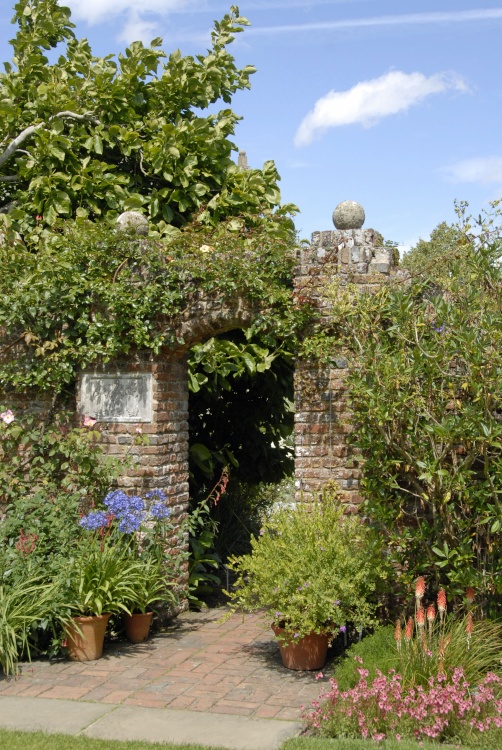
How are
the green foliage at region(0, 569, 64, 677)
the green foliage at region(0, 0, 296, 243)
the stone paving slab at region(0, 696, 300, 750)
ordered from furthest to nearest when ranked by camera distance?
the green foliage at region(0, 0, 296, 243), the green foliage at region(0, 569, 64, 677), the stone paving slab at region(0, 696, 300, 750)

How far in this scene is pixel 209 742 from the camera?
15.0ft

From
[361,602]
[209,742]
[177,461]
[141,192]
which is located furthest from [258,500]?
[209,742]

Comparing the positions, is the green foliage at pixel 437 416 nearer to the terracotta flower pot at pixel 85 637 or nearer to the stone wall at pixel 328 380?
the stone wall at pixel 328 380

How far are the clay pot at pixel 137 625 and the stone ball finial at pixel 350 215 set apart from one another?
3.47m

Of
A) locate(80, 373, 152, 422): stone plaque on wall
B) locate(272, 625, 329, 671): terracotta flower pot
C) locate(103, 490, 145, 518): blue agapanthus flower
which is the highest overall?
locate(80, 373, 152, 422): stone plaque on wall

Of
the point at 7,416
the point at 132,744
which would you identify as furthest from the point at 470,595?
the point at 7,416

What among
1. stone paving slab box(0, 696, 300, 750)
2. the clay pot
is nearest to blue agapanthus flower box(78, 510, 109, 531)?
the clay pot

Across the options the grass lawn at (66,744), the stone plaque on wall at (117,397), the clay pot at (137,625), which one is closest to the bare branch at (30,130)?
the stone plaque on wall at (117,397)

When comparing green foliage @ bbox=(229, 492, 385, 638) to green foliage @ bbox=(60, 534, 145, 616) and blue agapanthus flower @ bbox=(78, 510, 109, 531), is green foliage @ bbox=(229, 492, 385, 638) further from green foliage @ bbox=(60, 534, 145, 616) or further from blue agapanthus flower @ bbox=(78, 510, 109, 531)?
blue agapanthus flower @ bbox=(78, 510, 109, 531)

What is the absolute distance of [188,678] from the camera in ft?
18.9

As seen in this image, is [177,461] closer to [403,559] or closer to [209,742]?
[403,559]

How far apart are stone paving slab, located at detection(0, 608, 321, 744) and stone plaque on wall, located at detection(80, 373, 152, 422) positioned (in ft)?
6.07

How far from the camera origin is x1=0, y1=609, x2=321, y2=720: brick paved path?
17.3ft

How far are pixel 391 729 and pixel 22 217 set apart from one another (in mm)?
6704
